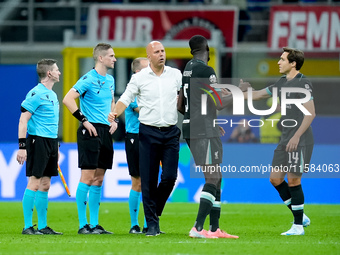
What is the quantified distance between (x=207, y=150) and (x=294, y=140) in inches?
45.2

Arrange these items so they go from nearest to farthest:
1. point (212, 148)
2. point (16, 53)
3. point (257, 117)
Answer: point (212, 148), point (257, 117), point (16, 53)

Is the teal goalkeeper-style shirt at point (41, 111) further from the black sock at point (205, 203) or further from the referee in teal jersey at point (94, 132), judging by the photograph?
the black sock at point (205, 203)

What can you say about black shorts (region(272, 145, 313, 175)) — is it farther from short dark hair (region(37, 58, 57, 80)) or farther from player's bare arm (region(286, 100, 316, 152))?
short dark hair (region(37, 58, 57, 80))

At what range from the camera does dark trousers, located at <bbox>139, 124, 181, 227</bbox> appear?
9234 mm

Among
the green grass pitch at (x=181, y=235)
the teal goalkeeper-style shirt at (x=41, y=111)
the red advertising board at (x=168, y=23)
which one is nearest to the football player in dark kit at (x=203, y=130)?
the green grass pitch at (x=181, y=235)

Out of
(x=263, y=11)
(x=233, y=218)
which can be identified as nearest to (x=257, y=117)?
(x=233, y=218)

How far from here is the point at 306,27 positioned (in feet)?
68.4

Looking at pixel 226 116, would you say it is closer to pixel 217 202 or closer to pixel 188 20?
pixel 188 20

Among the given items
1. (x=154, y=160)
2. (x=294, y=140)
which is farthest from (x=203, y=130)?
(x=294, y=140)

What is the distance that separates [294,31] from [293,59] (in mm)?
11459

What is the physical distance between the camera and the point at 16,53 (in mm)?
22203

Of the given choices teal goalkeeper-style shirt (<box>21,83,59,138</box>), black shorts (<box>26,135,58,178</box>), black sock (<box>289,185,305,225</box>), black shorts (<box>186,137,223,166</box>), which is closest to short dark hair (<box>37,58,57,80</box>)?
teal goalkeeper-style shirt (<box>21,83,59,138</box>)

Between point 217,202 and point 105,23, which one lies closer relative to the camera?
point 217,202

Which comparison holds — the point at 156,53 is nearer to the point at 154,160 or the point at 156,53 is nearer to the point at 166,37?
the point at 154,160
